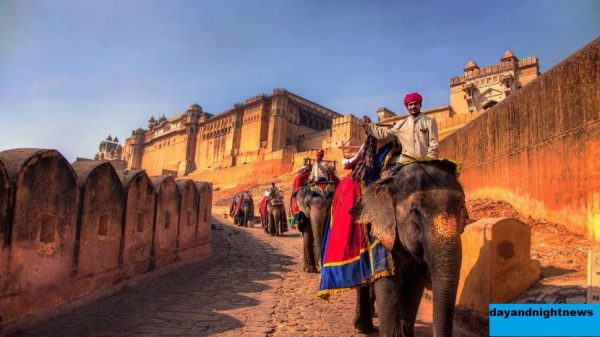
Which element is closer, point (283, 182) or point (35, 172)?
point (35, 172)

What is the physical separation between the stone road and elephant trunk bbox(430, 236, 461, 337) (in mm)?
2181

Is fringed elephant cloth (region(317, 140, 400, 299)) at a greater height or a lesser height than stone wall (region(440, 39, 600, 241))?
lesser

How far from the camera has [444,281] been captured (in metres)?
3.17

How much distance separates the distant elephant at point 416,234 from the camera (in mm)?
3207

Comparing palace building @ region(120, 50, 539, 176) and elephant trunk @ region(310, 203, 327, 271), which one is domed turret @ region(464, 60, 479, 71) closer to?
palace building @ region(120, 50, 539, 176)

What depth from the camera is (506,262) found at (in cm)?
521

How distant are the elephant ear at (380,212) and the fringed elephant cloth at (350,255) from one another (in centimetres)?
15

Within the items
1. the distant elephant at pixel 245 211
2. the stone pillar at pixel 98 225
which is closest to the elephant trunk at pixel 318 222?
the stone pillar at pixel 98 225

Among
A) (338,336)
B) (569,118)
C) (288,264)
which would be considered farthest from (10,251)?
(569,118)

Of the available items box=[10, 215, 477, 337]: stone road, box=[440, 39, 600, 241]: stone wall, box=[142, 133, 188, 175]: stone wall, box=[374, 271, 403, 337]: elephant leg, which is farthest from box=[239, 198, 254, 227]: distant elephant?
box=[142, 133, 188, 175]: stone wall

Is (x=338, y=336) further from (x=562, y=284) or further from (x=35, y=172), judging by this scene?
(x=35, y=172)

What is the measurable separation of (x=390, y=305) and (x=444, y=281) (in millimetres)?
682

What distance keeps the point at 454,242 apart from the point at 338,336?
2.29m

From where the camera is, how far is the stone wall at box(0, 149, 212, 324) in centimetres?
497
